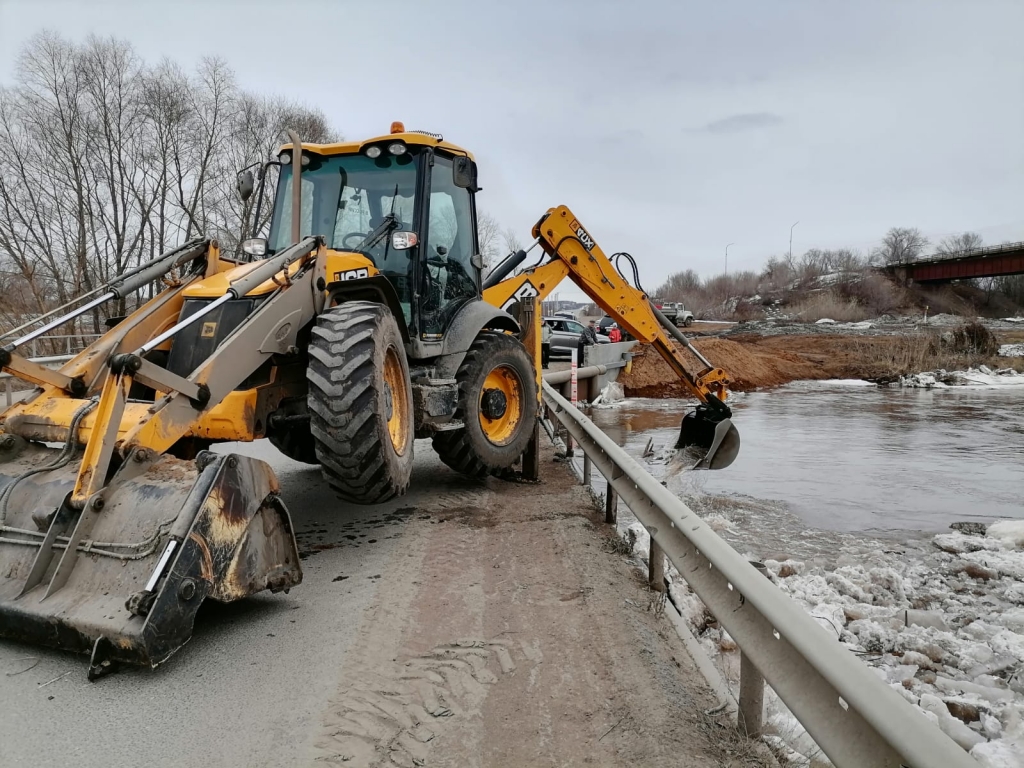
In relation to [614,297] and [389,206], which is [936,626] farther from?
[614,297]

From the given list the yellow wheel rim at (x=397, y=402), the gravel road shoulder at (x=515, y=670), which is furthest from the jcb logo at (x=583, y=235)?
the gravel road shoulder at (x=515, y=670)

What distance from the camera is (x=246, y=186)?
21.1ft

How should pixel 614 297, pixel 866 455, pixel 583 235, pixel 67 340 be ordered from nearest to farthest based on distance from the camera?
A: pixel 583 235 → pixel 614 297 → pixel 866 455 → pixel 67 340

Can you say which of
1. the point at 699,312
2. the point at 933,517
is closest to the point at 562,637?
the point at 933,517

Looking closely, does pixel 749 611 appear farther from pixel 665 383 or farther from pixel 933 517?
pixel 665 383

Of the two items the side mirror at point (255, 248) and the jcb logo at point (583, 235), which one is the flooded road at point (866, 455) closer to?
the jcb logo at point (583, 235)

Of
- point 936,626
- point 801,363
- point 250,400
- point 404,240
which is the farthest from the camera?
point 801,363

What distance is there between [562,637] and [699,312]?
8630cm

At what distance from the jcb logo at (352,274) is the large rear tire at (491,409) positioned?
155 centimetres

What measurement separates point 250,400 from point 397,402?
3.49 feet

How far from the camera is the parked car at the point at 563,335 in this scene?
23.0 metres

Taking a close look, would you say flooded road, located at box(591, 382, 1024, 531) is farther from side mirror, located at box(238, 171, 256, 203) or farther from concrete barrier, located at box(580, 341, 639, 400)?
side mirror, located at box(238, 171, 256, 203)

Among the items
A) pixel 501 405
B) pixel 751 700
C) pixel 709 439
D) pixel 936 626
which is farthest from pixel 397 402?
pixel 709 439

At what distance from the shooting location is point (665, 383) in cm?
2086
